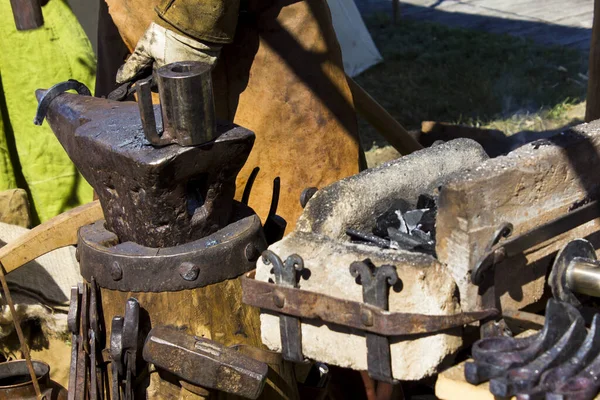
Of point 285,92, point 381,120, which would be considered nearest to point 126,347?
point 285,92

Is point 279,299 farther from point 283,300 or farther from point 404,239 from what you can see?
point 404,239

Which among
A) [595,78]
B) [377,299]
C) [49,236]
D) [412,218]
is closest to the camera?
[377,299]

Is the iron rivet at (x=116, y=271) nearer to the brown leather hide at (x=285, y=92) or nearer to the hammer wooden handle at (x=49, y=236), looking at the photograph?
the hammer wooden handle at (x=49, y=236)

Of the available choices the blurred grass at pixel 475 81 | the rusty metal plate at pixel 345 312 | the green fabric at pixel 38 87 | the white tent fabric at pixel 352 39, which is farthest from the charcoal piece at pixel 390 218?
the white tent fabric at pixel 352 39

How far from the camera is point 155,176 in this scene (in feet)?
5.70

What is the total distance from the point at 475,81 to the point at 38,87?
3.71m

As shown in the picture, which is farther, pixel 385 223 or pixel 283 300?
pixel 385 223

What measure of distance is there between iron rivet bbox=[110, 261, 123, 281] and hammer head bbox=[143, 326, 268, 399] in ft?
0.49

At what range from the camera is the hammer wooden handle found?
86.3 inches

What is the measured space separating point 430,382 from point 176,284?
37.9 inches

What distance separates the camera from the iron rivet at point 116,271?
186cm

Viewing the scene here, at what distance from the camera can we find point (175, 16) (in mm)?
2344

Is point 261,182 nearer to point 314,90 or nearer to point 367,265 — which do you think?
point 314,90

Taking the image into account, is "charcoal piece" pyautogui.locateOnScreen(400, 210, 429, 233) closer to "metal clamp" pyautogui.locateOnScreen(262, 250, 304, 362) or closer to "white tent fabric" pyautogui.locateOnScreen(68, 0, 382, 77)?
"metal clamp" pyautogui.locateOnScreen(262, 250, 304, 362)
